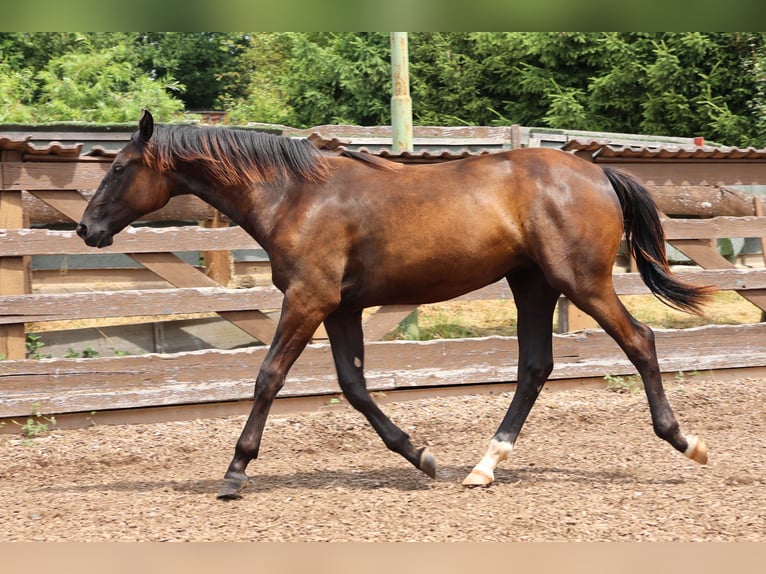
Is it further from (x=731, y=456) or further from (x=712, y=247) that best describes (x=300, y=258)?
(x=712, y=247)

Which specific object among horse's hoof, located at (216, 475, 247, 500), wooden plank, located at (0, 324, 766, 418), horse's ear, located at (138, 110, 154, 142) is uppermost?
horse's ear, located at (138, 110, 154, 142)

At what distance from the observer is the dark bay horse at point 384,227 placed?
4.37 m

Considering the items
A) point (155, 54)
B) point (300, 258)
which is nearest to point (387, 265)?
point (300, 258)

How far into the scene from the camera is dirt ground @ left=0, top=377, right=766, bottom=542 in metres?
3.62

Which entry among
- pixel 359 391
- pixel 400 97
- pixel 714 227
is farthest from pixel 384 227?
pixel 714 227

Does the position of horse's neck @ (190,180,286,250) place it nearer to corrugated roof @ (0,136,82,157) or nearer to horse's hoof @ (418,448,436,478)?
horse's hoof @ (418,448,436,478)

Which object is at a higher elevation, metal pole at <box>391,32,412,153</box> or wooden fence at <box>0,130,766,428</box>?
metal pole at <box>391,32,412,153</box>

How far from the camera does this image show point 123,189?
14.8 feet

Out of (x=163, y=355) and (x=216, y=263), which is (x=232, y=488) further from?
(x=216, y=263)

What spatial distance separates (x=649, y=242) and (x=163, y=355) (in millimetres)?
3501

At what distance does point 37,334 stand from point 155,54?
17.8 m

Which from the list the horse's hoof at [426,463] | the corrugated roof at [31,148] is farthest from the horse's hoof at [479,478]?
the corrugated roof at [31,148]

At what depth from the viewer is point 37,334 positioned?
21.5ft

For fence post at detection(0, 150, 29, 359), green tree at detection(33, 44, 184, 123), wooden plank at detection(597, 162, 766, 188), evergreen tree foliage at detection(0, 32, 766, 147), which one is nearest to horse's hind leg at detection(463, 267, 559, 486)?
wooden plank at detection(597, 162, 766, 188)
